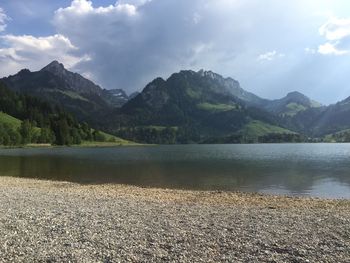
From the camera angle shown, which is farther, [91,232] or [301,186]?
[301,186]

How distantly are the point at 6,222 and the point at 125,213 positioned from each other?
785 cm

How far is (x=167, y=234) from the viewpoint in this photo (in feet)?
70.8

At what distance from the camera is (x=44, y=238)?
20406mm

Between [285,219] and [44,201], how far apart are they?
2006 centimetres

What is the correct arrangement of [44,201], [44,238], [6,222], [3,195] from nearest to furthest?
[44,238] < [6,222] < [44,201] < [3,195]

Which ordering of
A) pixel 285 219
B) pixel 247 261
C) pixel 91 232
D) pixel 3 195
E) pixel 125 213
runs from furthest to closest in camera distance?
pixel 3 195
pixel 125 213
pixel 285 219
pixel 91 232
pixel 247 261

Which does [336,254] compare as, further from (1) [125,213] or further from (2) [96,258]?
(1) [125,213]

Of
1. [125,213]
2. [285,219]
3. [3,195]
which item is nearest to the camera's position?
[285,219]

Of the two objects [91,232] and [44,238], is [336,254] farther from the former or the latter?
[44,238]

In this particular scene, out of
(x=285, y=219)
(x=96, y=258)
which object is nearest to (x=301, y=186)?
(x=285, y=219)

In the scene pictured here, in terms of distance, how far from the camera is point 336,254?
18.1 m

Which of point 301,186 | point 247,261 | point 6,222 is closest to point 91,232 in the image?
point 6,222

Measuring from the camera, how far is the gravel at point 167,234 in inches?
699

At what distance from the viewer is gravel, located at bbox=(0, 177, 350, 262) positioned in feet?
58.2
